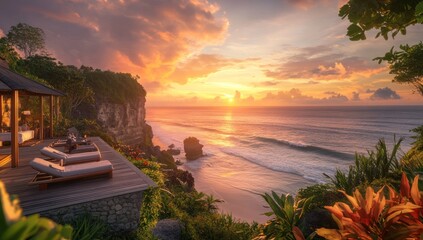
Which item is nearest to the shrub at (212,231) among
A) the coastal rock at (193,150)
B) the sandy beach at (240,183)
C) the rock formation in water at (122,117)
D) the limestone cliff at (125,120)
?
the sandy beach at (240,183)

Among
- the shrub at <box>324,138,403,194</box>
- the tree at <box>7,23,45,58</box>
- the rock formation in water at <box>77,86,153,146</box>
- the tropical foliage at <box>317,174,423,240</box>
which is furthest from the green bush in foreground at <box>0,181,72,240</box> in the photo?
the tree at <box>7,23,45,58</box>

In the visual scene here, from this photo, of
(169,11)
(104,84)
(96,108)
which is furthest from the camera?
(104,84)

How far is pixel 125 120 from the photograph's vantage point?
4344 cm

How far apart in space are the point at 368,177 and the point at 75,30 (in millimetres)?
44635

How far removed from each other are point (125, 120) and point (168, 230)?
3938 centimetres

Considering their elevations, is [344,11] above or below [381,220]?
above

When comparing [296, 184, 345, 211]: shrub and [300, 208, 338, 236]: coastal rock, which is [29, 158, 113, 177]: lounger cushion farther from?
[296, 184, 345, 211]: shrub

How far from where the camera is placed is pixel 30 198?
5801mm

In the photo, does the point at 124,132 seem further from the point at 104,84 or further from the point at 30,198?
the point at 30,198

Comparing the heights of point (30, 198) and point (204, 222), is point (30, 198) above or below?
above

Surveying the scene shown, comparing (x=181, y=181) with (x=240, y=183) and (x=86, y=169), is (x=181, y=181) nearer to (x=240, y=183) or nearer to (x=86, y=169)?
(x=240, y=183)

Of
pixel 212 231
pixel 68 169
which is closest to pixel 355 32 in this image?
pixel 212 231

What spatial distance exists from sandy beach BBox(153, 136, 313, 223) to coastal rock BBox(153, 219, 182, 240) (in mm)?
8507

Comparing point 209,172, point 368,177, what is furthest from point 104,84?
point 368,177
